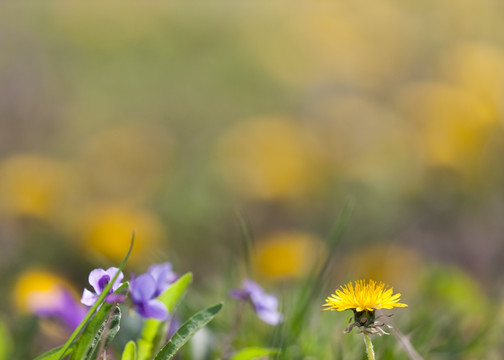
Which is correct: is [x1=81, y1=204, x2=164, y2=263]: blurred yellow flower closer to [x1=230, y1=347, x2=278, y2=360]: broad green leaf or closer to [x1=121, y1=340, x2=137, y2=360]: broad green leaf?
[x1=230, y1=347, x2=278, y2=360]: broad green leaf

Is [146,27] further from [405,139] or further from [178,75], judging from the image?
[405,139]

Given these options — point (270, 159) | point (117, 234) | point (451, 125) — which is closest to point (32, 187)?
point (117, 234)

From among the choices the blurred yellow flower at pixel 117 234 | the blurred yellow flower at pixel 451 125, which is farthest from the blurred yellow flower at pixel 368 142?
the blurred yellow flower at pixel 117 234

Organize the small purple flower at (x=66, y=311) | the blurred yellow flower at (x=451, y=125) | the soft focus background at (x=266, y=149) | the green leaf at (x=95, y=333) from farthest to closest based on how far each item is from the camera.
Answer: the blurred yellow flower at (x=451, y=125)
the soft focus background at (x=266, y=149)
the small purple flower at (x=66, y=311)
the green leaf at (x=95, y=333)

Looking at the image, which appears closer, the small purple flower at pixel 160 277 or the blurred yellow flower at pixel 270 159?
the small purple flower at pixel 160 277

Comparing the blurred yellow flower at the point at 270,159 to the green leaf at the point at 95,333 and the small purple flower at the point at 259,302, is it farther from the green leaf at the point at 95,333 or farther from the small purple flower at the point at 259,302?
the green leaf at the point at 95,333

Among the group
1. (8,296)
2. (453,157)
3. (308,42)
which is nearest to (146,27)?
(308,42)

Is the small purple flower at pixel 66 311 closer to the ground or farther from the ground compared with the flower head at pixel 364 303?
farther from the ground
